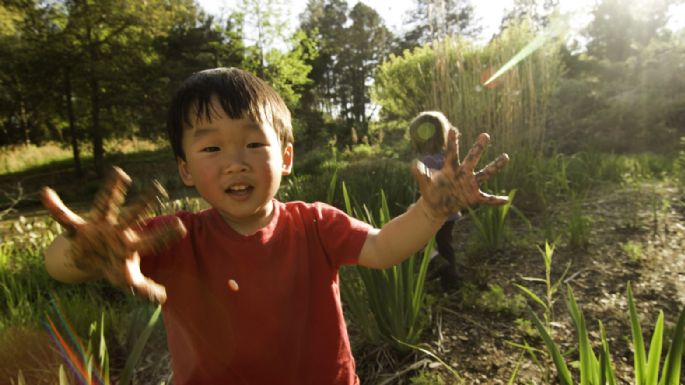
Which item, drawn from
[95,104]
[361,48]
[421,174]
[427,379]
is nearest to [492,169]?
[421,174]

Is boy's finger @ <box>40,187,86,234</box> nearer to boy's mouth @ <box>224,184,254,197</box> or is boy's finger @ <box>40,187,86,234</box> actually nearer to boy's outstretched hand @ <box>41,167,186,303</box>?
boy's outstretched hand @ <box>41,167,186,303</box>

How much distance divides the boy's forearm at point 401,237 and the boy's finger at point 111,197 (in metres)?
0.62

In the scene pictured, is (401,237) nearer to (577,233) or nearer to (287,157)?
(287,157)

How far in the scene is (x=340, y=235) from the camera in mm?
1171

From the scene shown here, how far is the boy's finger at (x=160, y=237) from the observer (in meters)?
0.83

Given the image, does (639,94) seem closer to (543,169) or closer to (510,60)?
(510,60)

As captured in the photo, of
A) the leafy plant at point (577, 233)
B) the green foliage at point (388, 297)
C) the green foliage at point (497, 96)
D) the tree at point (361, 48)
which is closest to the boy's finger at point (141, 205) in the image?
the green foliage at point (388, 297)

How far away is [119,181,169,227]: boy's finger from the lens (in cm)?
81

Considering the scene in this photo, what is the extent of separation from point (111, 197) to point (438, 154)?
229cm

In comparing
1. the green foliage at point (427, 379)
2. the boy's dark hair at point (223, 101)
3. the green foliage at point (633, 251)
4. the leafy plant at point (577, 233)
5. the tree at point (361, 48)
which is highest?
the tree at point (361, 48)

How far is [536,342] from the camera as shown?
2.04m

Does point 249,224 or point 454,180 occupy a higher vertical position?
point 454,180

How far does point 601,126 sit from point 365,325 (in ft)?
36.1

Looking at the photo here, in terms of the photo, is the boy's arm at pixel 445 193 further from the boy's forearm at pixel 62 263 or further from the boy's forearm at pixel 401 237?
the boy's forearm at pixel 62 263
